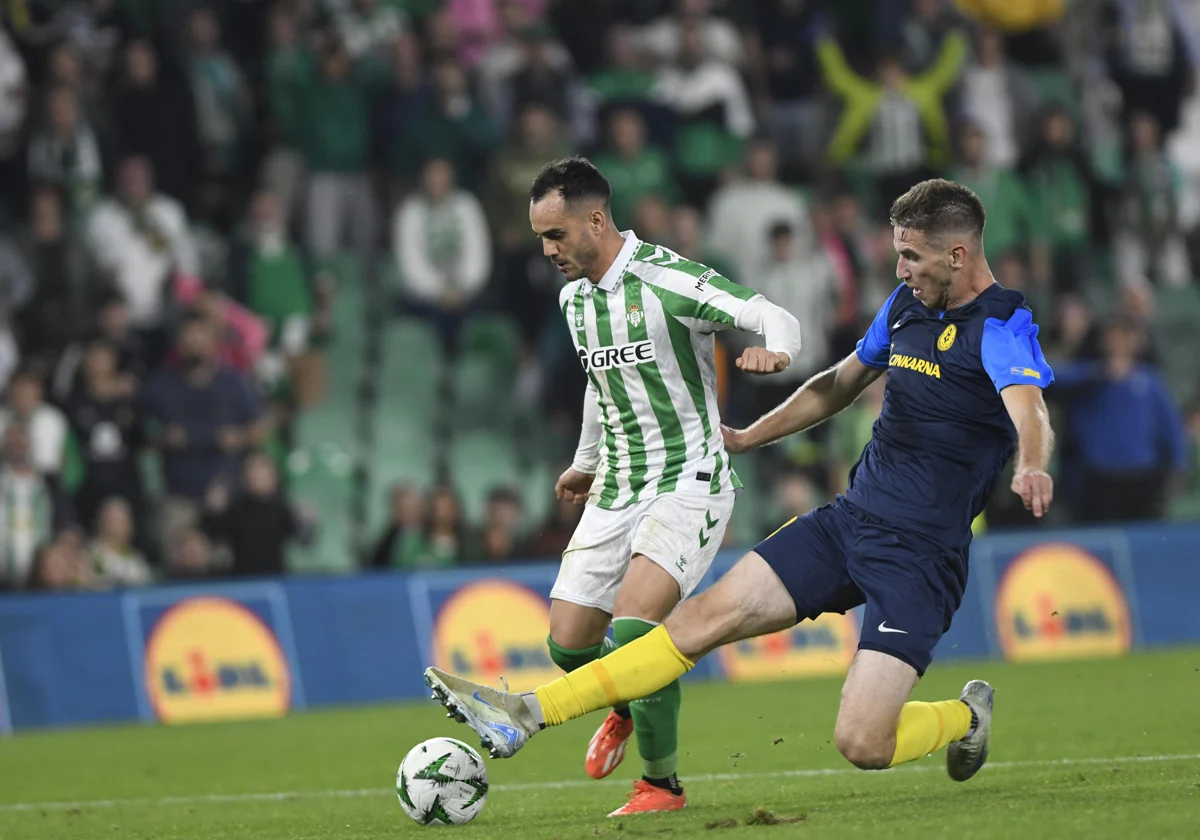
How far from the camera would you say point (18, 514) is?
13352 millimetres

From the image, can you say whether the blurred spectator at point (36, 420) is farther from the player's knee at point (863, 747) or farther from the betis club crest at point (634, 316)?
the player's knee at point (863, 747)

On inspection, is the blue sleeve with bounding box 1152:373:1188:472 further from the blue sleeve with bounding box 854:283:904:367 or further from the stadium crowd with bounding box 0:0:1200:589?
the blue sleeve with bounding box 854:283:904:367

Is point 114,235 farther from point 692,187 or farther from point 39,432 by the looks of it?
point 692,187

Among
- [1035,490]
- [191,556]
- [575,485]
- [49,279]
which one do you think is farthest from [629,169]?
[1035,490]

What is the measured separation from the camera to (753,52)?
1745cm

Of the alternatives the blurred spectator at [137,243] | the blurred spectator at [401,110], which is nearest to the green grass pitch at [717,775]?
the blurred spectator at [137,243]

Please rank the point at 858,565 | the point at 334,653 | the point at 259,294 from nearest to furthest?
1. the point at 858,565
2. the point at 334,653
3. the point at 259,294

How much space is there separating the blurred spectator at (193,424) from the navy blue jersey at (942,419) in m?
8.12

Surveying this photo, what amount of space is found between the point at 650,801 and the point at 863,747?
997 mm

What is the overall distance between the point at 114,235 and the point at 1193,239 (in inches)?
405

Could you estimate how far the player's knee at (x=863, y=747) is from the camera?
640 centimetres

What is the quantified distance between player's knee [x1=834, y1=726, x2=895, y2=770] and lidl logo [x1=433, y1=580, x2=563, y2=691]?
6.57 m

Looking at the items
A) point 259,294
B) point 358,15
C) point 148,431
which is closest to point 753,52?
point 358,15

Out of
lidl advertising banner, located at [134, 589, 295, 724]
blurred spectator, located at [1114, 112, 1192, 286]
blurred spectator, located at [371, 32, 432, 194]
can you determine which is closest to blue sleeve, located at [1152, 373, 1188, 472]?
blurred spectator, located at [1114, 112, 1192, 286]
